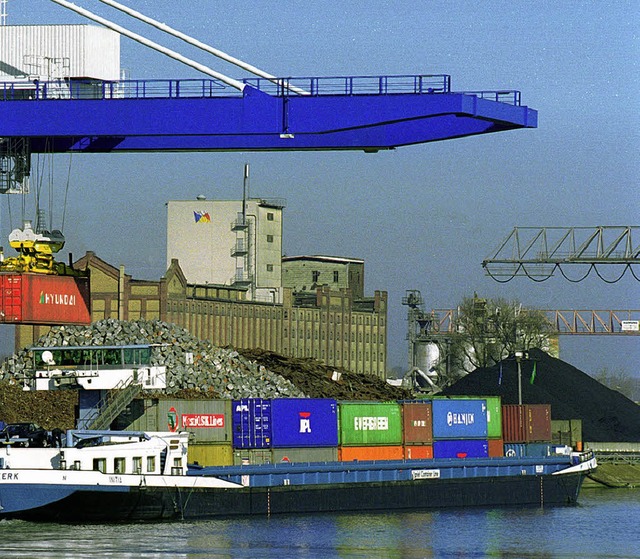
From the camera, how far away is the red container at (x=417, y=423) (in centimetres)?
4797

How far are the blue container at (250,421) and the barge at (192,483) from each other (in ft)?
3.07

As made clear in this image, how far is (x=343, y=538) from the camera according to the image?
127 ft

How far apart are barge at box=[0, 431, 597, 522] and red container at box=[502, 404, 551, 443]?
2175 millimetres

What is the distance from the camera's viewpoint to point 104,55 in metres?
46.9

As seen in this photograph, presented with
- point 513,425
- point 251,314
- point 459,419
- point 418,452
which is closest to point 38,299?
point 418,452

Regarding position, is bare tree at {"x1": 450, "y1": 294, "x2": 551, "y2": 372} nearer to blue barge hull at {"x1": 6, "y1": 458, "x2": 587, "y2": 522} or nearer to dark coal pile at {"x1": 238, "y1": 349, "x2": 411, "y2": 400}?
dark coal pile at {"x1": 238, "y1": 349, "x2": 411, "y2": 400}

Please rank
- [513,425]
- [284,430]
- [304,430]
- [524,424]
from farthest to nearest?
[524,424], [513,425], [304,430], [284,430]

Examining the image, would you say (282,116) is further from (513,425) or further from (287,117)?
(513,425)

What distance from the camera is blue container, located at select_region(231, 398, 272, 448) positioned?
43906mm

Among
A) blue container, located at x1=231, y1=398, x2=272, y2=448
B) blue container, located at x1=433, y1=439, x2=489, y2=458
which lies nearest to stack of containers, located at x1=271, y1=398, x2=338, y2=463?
blue container, located at x1=231, y1=398, x2=272, y2=448

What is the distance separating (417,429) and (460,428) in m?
2.15

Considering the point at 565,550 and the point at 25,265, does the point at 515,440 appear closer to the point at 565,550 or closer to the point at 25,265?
the point at 565,550

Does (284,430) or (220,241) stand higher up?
(220,241)

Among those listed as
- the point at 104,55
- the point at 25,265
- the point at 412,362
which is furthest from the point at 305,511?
the point at 412,362
